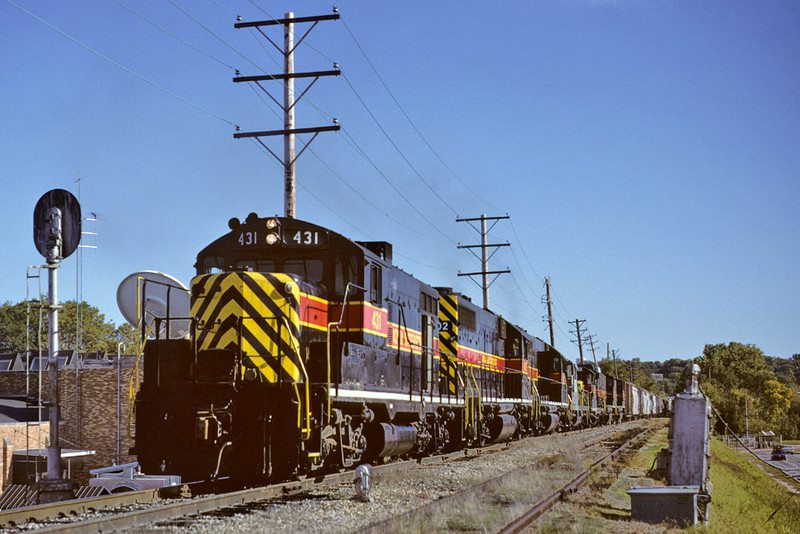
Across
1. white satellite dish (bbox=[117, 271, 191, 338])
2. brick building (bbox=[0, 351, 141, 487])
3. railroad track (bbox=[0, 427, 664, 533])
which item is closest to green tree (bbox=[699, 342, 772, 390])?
brick building (bbox=[0, 351, 141, 487])

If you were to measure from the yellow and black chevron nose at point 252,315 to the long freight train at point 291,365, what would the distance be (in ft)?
0.06

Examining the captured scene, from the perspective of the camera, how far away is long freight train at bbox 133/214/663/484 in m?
11.7

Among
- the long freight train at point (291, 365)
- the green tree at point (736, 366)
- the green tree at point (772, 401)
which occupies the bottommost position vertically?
the green tree at point (772, 401)

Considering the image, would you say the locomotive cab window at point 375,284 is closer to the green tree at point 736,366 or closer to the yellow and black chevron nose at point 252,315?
the yellow and black chevron nose at point 252,315

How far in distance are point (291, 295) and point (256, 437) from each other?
90.4 inches

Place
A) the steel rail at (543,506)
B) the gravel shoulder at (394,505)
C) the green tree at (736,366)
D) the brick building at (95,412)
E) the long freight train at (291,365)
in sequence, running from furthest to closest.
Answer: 1. the green tree at (736,366)
2. the brick building at (95,412)
3. the long freight train at (291,365)
4. the steel rail at (543,506)
5. the gravel shoulder at (394,505)

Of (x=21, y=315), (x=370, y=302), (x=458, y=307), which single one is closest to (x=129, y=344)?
(x=21, y=315)

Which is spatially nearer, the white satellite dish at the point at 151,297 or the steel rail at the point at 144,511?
the steel rail at the point at 144,511

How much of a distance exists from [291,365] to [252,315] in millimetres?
1039

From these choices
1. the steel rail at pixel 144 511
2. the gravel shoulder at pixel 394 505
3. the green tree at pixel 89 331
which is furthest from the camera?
the green tree at pixel 89 331

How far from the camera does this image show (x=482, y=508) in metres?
11.7

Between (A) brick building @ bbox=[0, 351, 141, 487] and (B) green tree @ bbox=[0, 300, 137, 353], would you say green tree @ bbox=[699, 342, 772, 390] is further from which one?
(A) brick building @ bbox=[0, 351, 141, 487]

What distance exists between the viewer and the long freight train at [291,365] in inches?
459

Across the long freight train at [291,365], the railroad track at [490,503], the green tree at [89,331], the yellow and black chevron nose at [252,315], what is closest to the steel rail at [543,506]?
the railroad track at [490,503]
